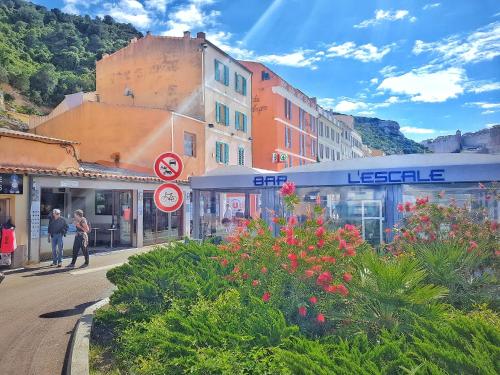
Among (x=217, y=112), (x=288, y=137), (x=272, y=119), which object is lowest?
(x=288, y=137)

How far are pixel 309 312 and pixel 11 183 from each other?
11977mm

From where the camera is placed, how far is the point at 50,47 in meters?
59.7

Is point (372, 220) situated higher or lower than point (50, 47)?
lower

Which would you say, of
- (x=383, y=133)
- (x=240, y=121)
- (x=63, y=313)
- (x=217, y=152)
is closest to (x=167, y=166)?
(x=63, y=313)

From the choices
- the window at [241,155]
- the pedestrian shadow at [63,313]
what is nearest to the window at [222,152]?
the window at [241,155]

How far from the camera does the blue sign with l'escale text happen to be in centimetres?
934

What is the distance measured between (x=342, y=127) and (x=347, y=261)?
5598 centimetres

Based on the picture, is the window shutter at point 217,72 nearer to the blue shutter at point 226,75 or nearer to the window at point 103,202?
the blue shutter at point 226,75

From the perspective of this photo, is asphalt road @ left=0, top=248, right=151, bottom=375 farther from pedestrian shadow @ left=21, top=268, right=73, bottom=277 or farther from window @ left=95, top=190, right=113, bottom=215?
window @ left=95, top=190, right=113, bottom=215

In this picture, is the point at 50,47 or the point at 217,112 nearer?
the point at 217,112

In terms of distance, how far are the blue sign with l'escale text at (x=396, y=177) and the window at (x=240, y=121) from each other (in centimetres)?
2155

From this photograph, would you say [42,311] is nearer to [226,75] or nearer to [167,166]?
[167,166]

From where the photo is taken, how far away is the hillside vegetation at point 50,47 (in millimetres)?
47719

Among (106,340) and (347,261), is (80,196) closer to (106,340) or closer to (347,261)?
(106,340)
